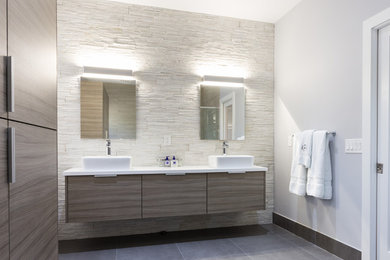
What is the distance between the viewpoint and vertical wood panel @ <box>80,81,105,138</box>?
2.87 m

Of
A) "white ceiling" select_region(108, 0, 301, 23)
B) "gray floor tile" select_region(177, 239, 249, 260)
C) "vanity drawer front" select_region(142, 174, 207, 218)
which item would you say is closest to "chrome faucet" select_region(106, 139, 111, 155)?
"vanity drawer front" select_region(142, 174, 207, 218)

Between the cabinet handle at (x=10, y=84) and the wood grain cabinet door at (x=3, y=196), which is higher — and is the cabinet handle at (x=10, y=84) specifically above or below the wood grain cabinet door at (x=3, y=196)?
above

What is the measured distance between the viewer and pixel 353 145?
7.34 ft

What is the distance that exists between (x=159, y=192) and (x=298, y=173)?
1495 mm

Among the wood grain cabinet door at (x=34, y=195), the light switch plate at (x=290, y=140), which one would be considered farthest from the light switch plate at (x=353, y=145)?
the wood grain cabinet door at (x=34, y=195)

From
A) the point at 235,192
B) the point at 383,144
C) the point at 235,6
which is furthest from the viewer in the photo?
the point at 235,6

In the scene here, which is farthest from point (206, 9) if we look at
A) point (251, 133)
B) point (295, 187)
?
point (295, 187)

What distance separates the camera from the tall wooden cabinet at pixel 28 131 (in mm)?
873

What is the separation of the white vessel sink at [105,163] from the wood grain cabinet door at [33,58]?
1220mm

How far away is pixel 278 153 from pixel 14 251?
3005mm

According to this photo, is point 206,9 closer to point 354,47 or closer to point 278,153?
point 354,47

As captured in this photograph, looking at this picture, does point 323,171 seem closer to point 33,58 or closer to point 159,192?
point 159,192

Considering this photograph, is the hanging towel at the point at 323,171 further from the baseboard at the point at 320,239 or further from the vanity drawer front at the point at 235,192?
the vanity drawer front at the point at 235,192

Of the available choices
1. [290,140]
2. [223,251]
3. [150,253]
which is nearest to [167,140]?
[150,253]
